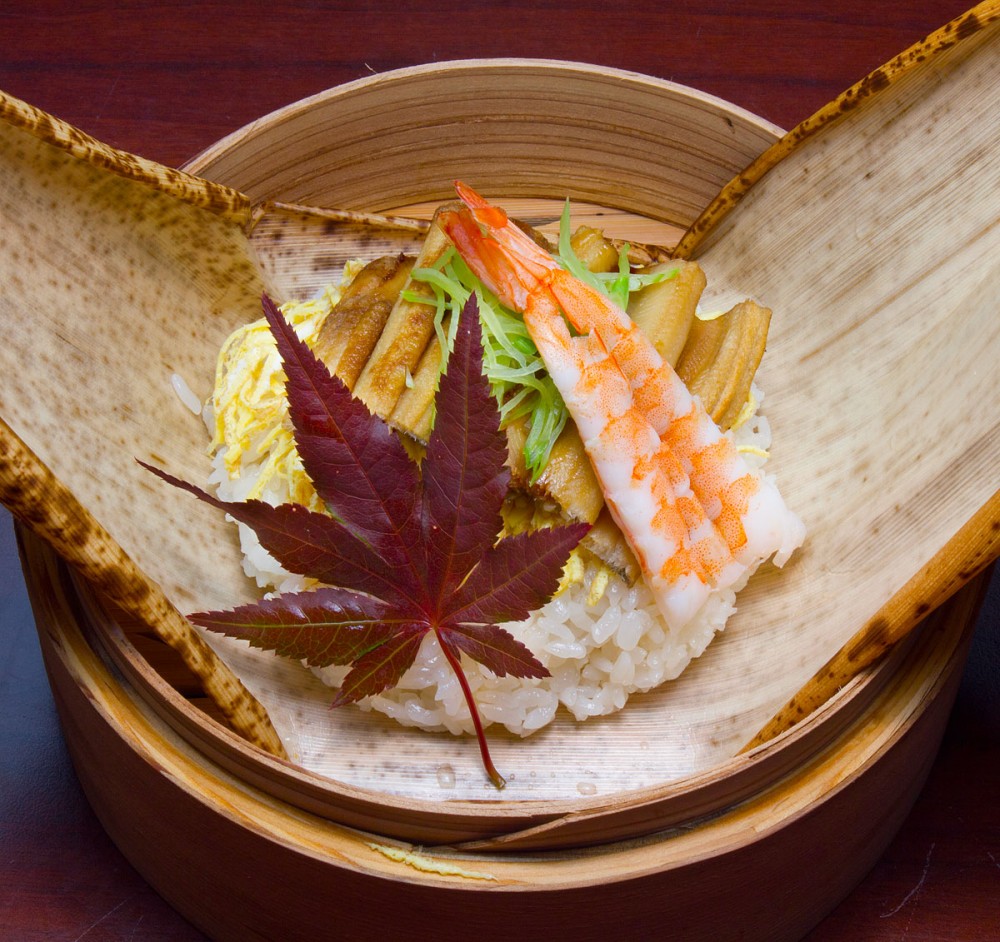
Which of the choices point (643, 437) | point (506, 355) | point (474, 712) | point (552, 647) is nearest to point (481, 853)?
point (474, 712)

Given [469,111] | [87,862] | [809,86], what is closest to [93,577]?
[87,862]

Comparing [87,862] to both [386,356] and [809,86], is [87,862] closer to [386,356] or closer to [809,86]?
[386,356]

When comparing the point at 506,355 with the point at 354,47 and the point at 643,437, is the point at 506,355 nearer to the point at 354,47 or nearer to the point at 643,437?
the point at 643,437

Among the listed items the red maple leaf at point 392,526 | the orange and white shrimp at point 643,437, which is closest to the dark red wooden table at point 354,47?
the orange and white shrimp at point 643,437

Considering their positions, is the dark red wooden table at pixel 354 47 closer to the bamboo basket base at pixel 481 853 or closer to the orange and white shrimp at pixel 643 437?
the orange and white shrimp at pixel 643 437

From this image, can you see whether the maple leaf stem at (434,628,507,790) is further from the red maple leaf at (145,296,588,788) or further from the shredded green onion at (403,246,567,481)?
the shredded green onion at (403,246,567,481)

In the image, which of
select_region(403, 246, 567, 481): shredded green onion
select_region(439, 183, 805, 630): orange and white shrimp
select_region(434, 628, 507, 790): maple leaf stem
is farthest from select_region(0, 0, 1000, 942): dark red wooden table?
select_region(434, 628, 507, 790): maple leaf stem

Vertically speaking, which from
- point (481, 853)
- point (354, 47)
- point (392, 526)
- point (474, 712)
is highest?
point (354, 47)
